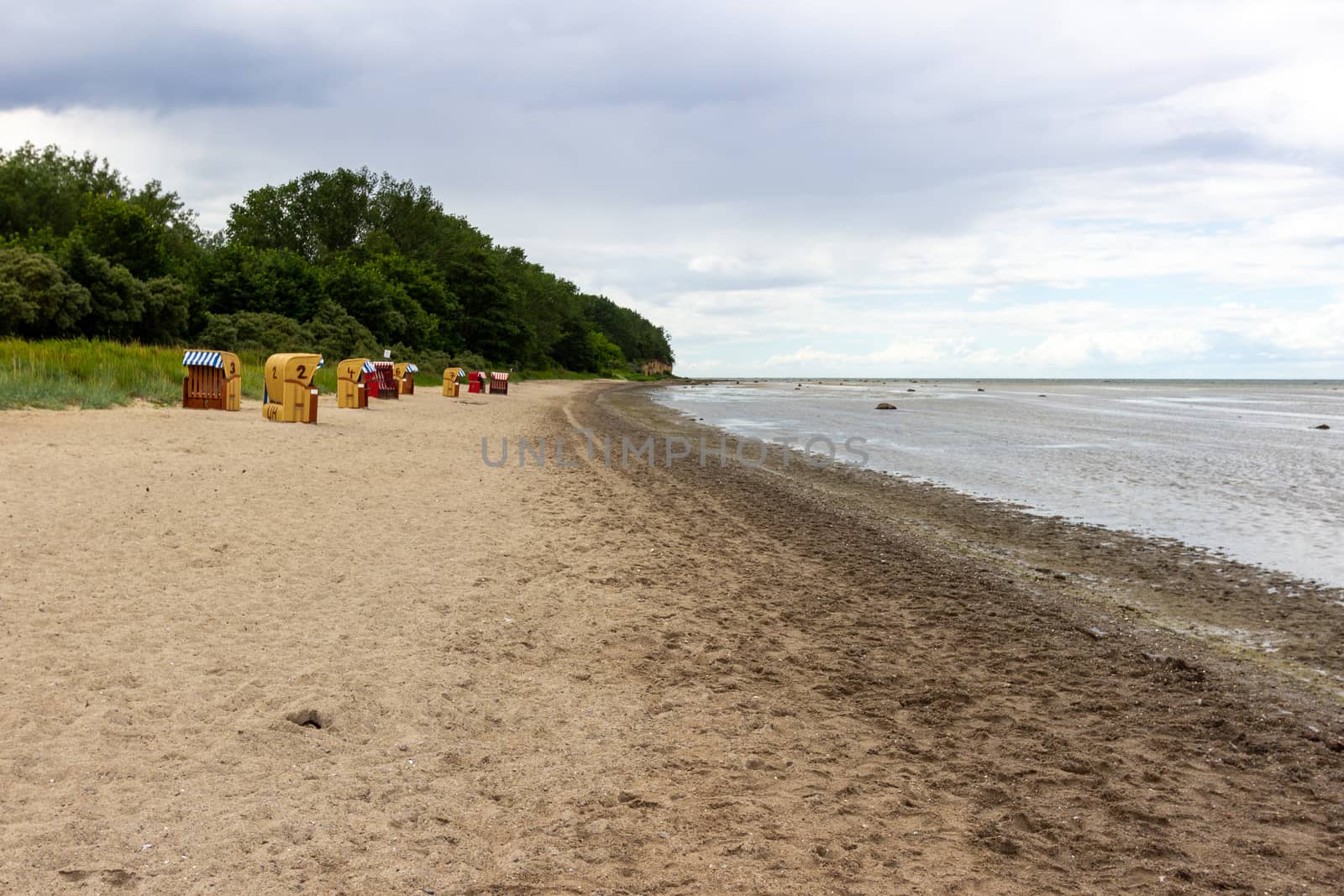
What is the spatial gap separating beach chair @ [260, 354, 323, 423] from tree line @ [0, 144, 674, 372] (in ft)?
48.2

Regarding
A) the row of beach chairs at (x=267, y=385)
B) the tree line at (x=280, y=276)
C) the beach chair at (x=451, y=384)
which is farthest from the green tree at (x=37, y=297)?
the beach chair at (x=451, y=384)

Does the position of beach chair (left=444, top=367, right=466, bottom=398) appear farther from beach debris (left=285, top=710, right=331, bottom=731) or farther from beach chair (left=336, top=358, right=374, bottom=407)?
beach debris (left=285, top=710, right=331, bottom=731)

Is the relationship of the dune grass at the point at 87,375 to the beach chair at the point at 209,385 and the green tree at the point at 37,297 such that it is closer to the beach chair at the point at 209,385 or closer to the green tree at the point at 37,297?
the beach chair at the point at 209,385

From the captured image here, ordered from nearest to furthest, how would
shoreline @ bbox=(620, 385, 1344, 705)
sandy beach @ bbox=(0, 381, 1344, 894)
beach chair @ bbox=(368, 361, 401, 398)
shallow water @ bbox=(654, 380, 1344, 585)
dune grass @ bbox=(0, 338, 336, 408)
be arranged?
1. sandy beach @ bbox=(0, 381, 1344, 894)
2. shoreline @ bbox=(620, 385, 1344, 705)
3. shallow water @ bbox=(654, 380, 1344, 585)
4. dune grass @ bbox=(0, 338, 336, 408)
5. beach chair @ bbox=(368, 361, 401, 398)

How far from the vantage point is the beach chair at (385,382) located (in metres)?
30.7

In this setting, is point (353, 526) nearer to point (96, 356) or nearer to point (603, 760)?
point (603, 760)

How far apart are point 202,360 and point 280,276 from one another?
3064 cm

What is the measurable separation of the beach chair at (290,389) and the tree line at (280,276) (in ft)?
48.2

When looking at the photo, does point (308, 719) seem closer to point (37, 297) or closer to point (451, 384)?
point (37, 297)

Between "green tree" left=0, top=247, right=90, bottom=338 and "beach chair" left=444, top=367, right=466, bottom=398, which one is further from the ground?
"green tree" left=0, top=247, right=90, bottom=338

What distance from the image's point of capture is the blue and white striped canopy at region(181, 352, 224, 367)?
18141 mm

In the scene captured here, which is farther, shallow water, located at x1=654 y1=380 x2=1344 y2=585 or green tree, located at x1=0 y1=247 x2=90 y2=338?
green tree, located at x1=0 y1=247 x2=90 y2=338

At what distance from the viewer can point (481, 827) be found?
3.68 m

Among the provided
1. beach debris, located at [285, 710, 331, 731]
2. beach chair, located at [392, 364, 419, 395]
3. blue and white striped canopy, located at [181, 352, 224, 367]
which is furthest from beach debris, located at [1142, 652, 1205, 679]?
beach chair, located at [392, 364, 419, 395]
